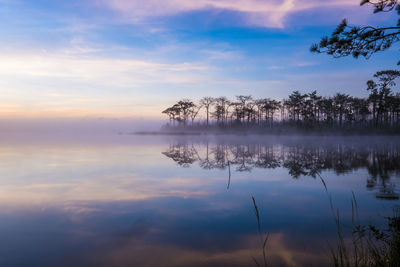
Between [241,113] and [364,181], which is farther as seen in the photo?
[241,113]

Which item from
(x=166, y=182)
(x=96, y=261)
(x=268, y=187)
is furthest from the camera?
(x=166, y=182)

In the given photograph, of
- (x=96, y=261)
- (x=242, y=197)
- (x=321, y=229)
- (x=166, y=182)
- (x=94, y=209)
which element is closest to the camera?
(x=96, y=261)

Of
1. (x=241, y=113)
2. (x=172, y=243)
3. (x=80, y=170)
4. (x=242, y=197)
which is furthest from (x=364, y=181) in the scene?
(x=241, y=113)

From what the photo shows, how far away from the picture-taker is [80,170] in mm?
16578

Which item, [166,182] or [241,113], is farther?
[241,113]

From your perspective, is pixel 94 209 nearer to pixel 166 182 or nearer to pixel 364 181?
pixel 166 182

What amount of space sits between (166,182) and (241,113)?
8912cm

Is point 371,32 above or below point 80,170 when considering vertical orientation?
above

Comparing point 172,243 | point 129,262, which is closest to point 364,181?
point 172,243

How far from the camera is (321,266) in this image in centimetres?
490

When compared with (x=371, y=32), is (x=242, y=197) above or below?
below

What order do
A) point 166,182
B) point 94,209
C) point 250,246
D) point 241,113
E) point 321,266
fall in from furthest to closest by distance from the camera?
point 241,113 → point 166,182 → point 94,209 → point 250,246 → point 321,266

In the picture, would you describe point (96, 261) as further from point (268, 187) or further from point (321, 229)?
point (268, 187)

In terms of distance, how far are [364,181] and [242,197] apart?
19.9ft
